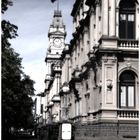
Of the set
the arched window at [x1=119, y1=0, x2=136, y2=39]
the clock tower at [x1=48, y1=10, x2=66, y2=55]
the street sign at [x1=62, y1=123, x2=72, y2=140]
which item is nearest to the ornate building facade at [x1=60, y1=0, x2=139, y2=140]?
the arched window at [x1=119, y1=0, x2=136, y2=39]

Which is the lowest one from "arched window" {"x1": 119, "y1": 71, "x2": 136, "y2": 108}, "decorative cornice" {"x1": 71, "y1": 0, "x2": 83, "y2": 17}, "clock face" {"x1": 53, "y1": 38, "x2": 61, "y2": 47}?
"arched window" {"x1": 119, "y1": 71, "x2": 136, "y2": 108}

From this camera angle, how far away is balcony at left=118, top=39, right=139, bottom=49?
39.8 metres

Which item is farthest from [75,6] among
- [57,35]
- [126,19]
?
[57,35]

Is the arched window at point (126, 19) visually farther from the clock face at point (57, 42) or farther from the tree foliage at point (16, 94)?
the clock face at point (57, 42)

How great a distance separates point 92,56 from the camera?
1727 inches

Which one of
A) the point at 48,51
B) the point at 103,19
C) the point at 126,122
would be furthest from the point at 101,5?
the point at 48,51

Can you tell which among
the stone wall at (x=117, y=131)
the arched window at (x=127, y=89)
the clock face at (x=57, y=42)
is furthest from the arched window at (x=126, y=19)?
the clock face at (x=57, y=42)

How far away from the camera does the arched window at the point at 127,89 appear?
4003cm

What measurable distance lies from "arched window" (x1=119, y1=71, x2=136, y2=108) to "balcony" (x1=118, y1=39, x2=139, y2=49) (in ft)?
6.36

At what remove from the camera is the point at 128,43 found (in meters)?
40.0

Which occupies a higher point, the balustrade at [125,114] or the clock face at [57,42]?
the clock face at [57,42]

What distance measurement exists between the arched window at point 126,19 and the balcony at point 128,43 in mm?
713

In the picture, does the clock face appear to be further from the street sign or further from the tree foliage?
the street sign

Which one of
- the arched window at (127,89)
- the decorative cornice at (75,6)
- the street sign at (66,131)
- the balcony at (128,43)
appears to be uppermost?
the decorative cornice at (75,6)
